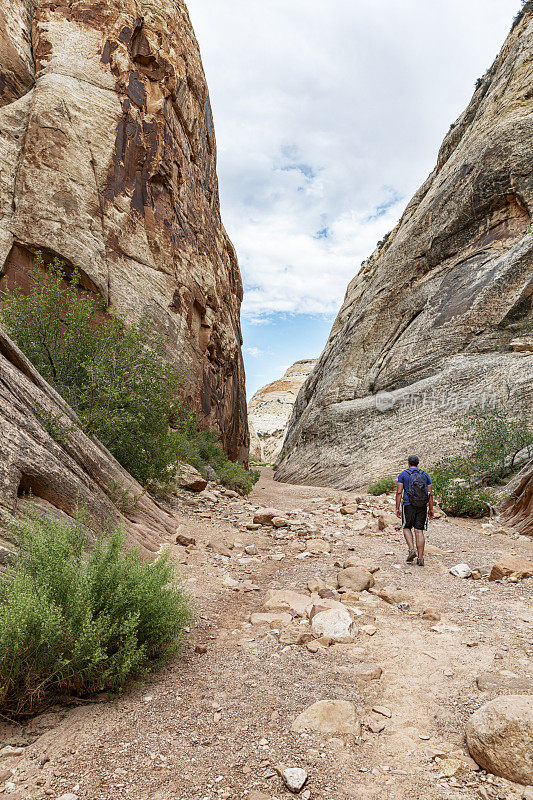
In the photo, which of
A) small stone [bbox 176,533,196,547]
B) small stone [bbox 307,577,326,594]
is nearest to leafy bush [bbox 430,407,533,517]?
small stone [bbox 307,577,326,594]

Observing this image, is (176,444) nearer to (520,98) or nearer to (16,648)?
(16,648)

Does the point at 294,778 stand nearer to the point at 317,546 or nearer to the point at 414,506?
the point at 317,546

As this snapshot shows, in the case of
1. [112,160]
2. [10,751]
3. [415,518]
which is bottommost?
[10,751]

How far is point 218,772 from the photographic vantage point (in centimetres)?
225

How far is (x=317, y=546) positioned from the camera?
7633 millimetres

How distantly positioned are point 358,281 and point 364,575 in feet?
108

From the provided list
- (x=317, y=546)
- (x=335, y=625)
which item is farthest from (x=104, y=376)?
(x=335, y=625)

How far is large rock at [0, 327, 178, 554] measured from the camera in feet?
15.2

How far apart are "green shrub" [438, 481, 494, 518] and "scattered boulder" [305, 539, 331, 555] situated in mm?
Result: 4853

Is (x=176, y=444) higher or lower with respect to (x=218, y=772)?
higher

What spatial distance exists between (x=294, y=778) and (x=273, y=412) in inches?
2761

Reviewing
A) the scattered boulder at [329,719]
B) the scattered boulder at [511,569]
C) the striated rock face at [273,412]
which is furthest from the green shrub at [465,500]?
the striated rock face at [273,412]

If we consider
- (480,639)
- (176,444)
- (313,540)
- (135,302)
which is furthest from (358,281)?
(480,639)

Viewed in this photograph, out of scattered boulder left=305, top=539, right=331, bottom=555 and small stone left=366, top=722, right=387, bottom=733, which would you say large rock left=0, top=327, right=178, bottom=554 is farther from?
small stone left=366, top=722, right=387, bottom=733
